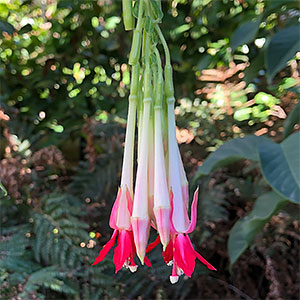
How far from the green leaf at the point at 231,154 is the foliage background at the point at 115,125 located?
140 millimetres

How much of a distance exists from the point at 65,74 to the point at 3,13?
0.82 feet

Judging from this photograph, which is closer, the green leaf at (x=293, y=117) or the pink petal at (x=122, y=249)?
the pink petal at (x=122, y=249)

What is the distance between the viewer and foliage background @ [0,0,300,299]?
1.04m

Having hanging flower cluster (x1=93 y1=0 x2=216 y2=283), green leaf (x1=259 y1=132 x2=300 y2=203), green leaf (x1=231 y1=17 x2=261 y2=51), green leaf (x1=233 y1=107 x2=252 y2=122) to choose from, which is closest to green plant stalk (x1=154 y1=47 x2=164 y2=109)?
hanging flower cluster (x1=93 y1=0 x2=216 y2=283)

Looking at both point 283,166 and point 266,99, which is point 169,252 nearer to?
point 283,166

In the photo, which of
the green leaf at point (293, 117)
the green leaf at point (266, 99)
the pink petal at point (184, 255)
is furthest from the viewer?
the green leaf at point (266, 99)

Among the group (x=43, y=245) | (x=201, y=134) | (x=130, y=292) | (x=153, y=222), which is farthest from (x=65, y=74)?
(x=153, y=222)

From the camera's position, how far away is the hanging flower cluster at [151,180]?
48 cm

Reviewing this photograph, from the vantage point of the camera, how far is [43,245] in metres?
1.01

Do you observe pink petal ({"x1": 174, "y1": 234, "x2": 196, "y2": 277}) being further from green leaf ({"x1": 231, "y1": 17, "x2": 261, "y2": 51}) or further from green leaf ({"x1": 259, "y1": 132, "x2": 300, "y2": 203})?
green leaf ({"x1": 231, "y1": 17, "x2": 261, "y2": 51})

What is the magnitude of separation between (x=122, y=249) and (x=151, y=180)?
9 cm

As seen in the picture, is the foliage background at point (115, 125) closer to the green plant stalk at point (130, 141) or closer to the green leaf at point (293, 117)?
the green leaf at point (293, 117)

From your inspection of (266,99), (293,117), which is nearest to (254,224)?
(293,117)

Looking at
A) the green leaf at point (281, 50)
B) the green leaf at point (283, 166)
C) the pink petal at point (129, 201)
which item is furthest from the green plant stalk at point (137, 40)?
the green leaf at point (281, 50)
